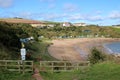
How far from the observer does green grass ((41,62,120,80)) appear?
23506 mm

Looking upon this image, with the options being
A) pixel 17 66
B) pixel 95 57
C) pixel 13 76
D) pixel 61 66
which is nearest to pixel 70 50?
pixel 95 57

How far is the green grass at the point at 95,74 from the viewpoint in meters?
23.5

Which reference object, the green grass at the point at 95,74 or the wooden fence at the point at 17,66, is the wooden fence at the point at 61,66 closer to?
the green grass at the point at 95,74

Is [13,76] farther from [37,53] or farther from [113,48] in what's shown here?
[113,48]

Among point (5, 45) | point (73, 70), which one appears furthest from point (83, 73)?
point (5, 45)

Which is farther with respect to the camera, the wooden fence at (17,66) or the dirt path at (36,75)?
the wooden fence at (17,66)

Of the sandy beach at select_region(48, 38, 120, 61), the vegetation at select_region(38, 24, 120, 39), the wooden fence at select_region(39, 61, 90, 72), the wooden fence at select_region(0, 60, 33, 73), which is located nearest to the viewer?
the wooden fence at select_region(0, 60, 33, 73)

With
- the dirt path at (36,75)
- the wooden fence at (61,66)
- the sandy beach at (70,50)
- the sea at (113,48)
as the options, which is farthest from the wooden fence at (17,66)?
the sea at (113,48)

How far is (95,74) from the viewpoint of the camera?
81.6ft

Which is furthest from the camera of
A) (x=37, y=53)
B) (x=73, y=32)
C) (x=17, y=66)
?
(x=73, y=32)

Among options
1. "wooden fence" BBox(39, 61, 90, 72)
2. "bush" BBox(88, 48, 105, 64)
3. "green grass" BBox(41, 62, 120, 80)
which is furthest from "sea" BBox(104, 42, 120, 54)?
"green grass" BBox(41, 62, 120, 80)

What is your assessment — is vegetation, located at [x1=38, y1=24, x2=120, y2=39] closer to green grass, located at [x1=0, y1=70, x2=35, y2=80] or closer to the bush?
the bush

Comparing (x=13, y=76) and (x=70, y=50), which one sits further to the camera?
(x=70, y=50)

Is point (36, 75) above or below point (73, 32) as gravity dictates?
above
